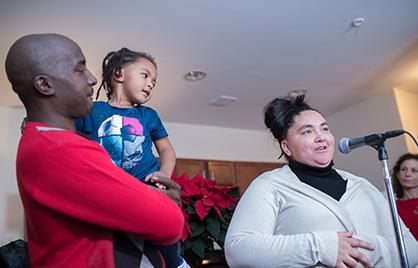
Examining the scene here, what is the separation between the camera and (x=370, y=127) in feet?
14.0

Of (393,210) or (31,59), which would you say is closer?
(31,59)

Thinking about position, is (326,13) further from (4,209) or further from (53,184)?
(4,209)

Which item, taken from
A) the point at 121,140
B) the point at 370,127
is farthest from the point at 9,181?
the point at 370,127

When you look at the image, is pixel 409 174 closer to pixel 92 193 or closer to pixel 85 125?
pixel 85 125

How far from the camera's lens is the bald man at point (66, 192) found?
24.2 inches

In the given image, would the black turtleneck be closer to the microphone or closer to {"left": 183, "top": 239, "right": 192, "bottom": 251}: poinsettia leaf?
the microphone

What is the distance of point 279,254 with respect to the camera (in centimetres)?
109

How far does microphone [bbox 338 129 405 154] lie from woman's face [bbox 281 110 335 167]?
0.09 meters

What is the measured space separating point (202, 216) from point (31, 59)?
0.99 meters

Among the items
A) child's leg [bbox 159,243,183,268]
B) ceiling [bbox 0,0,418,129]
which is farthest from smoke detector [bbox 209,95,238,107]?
child's leg [bbox 159,243,183,268]

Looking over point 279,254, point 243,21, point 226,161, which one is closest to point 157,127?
point 279,254

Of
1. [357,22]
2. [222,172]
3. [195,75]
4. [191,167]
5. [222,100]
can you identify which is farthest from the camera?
[222,172]

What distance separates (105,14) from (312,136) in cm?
159

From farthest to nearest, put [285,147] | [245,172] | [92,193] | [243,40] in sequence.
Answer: [245,172]
[243,40]
[285,147]
[92,193]
